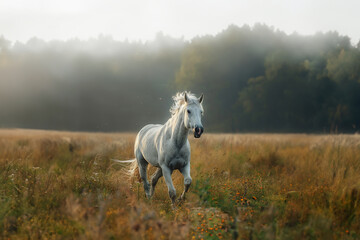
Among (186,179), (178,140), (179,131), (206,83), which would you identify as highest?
(206,83)

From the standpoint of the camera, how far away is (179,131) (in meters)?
5.89

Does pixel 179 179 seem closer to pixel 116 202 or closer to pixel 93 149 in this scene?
pixel 116 202

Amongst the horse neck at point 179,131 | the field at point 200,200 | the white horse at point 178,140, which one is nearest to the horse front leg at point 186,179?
the white horse at point 178,140

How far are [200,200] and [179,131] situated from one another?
49.0 inches

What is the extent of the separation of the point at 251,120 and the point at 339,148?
25778 millimetres

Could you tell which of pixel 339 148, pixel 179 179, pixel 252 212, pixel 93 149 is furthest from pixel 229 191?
pixel 93 149

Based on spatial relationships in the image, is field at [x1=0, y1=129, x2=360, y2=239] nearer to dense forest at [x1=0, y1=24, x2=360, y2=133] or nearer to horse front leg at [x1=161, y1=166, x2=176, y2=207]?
horse front leg at [x1=161, y1=166, x2=176, y2=207]

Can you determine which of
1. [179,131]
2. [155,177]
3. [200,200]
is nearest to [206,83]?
[155,177]

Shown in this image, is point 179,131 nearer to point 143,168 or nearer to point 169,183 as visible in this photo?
point 169,183

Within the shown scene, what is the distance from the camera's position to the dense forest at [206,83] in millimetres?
33375

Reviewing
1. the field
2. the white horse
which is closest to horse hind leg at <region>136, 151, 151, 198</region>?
the field

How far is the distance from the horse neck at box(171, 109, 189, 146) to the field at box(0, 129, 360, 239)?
98 cm

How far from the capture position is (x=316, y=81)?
3531cm

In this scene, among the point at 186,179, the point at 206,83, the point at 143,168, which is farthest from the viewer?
the point at 206,83
